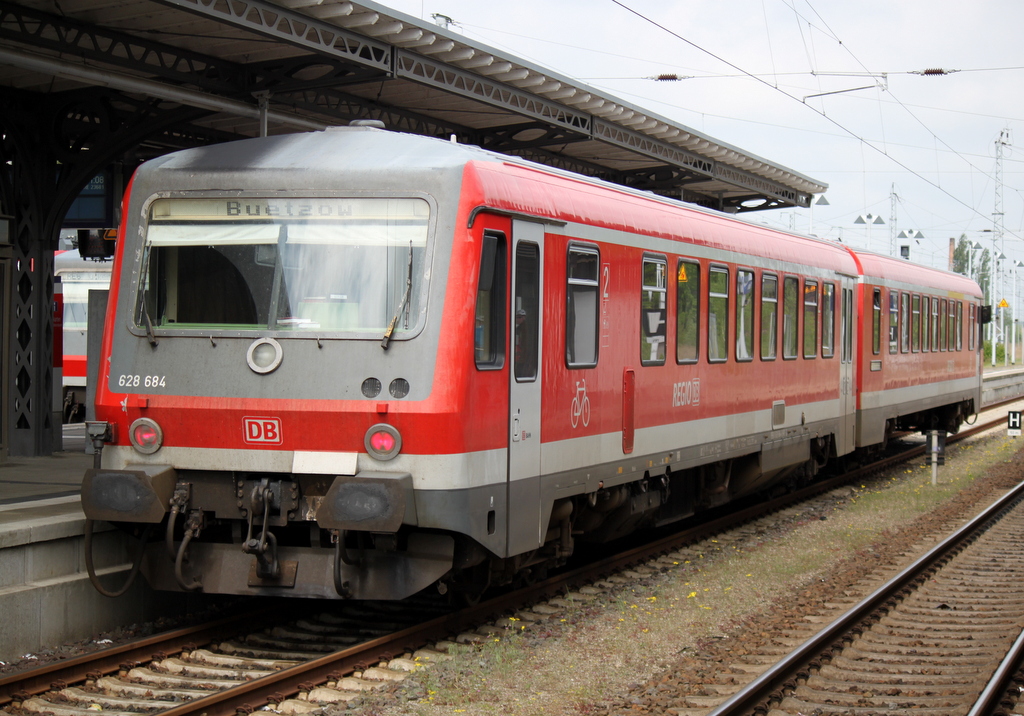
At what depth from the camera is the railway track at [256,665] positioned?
615 cm

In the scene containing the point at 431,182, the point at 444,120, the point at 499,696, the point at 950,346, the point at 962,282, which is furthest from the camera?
the point at 962,282

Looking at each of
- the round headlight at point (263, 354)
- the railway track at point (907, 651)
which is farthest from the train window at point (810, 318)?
the round headlight at point (263, 354)

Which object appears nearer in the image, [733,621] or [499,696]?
[499,696]

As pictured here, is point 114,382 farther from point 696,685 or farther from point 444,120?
point 444,120

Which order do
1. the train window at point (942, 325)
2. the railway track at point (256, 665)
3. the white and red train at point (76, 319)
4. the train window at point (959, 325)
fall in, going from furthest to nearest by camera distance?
the train window at point (959, 325)
the white and red train at point (76, 319)
the train window at point (942, 325)
the railway track at point (256, 665)

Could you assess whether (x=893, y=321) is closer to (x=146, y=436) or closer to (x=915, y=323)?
(x=915, y=323)

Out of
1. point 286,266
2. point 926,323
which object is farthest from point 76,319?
point 286,266

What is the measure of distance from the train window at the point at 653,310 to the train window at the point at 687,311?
331mm

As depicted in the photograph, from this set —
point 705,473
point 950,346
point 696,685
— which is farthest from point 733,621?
point 950,346

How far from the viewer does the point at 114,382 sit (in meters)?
7.34

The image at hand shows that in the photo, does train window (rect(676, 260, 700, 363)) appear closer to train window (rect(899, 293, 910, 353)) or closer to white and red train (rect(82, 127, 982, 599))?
white and red train (rect(82, 127, 982, 599))

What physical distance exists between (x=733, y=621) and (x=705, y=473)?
3538 millimetres

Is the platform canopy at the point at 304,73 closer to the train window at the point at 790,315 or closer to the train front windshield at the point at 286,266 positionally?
the train front windshield at the point at 286,266

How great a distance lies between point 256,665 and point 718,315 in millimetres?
6062
